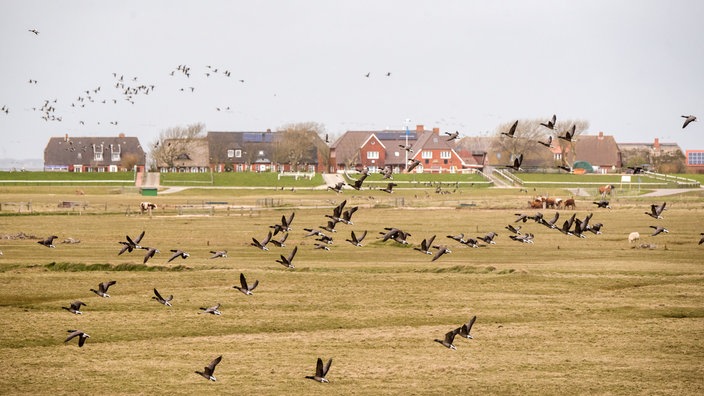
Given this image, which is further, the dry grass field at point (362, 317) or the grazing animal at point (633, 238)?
the grazing animal at point (633, 238)

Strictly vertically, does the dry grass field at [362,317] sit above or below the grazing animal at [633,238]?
below

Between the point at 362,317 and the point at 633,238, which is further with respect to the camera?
the point at 633,238

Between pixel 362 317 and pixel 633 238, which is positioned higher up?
pixel 633 238

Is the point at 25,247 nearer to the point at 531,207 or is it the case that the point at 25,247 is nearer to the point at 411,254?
the point at 411,254

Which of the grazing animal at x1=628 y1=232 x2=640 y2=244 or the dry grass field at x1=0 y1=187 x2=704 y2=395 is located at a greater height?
the grazing animal at x1=628 y1=232 x2=640 y2=244

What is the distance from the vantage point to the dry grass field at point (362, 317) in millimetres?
34312

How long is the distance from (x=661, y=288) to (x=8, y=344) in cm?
3170

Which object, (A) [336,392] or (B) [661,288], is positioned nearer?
(A) [336,392]

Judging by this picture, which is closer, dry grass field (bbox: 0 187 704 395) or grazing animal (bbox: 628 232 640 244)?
dry grass field (bbox: 0 187 704 395)

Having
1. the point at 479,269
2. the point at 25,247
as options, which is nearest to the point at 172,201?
the point at 25,247

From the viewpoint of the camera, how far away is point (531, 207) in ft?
374

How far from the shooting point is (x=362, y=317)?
44750 millimetres

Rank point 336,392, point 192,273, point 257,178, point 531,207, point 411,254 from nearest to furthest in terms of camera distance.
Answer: point 336,392, point 192,273, point 411,254, point 531,207, point 257,178

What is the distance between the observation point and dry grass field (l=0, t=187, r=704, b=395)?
113ft
